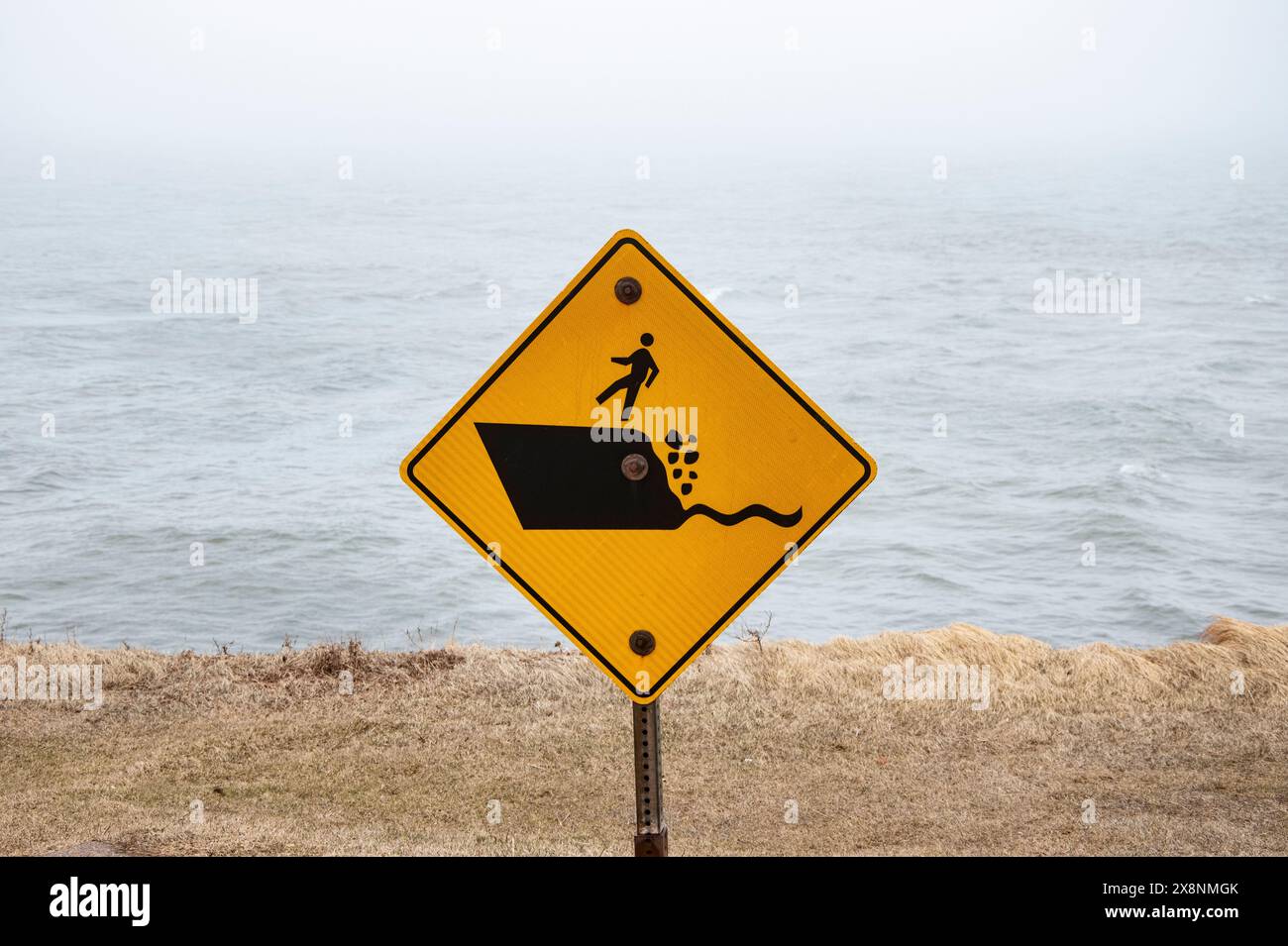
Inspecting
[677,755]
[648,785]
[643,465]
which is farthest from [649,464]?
[677,755]

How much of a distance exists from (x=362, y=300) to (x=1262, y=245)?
6919 cm

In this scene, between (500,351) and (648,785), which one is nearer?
(648,785)

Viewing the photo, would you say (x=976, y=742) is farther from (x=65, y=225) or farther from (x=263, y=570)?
(x=65, y=225)

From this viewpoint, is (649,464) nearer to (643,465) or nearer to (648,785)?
(643,465)

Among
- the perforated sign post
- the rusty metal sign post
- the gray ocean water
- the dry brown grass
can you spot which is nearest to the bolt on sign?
the perforated sign post

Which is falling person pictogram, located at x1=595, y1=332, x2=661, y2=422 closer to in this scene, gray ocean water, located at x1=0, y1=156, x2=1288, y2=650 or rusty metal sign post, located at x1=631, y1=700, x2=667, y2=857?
rusty metal sign post, located at x1=631, y1=700, x2=667, y2=857

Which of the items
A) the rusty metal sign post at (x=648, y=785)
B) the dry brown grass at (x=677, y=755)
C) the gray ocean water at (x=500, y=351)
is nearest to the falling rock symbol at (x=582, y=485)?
the rusty metal sign post at (x=648, y=785)

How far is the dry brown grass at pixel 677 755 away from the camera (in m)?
8.23

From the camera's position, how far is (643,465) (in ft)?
14.4

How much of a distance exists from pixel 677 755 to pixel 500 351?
194 ft

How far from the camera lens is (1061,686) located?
11.1 metres

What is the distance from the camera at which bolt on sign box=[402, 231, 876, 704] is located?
14.5ft

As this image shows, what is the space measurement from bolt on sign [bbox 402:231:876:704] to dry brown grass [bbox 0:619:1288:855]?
393 centimetres

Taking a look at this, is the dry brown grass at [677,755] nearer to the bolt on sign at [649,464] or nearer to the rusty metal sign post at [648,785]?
the rusty metal sign post at [648,785]
